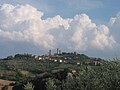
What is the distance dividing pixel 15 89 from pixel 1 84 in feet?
66.5

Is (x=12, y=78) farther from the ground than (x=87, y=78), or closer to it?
farther from the ground

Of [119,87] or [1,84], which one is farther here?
[1,84]

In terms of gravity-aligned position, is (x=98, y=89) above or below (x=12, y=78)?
below

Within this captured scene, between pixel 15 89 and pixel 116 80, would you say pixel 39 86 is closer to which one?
pixel 15 89

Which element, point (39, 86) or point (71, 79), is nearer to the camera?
point (71, 79)

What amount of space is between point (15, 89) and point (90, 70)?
68675 millimetres

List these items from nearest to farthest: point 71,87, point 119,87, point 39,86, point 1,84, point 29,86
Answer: point 119,87 → point 71,87 → point 29,86 → point 39,86 → point 1,84

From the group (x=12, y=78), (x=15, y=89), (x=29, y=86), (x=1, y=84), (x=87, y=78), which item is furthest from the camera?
(x=12, y=78)

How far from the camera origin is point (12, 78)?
440ft

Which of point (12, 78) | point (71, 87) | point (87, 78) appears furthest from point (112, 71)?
point (12, 78)

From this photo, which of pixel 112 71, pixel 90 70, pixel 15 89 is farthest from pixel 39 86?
pixel 112 71

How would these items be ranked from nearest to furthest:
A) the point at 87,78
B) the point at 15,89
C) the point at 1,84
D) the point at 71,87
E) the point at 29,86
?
1. the point at 87,78
2. the point at 71,87
3. the point at 29,86
4. the point at 15,89
5. the point at 1,84

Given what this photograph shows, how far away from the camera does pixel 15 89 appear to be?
100500 mm

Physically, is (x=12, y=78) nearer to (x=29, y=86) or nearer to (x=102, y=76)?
(x=29, y=86)
